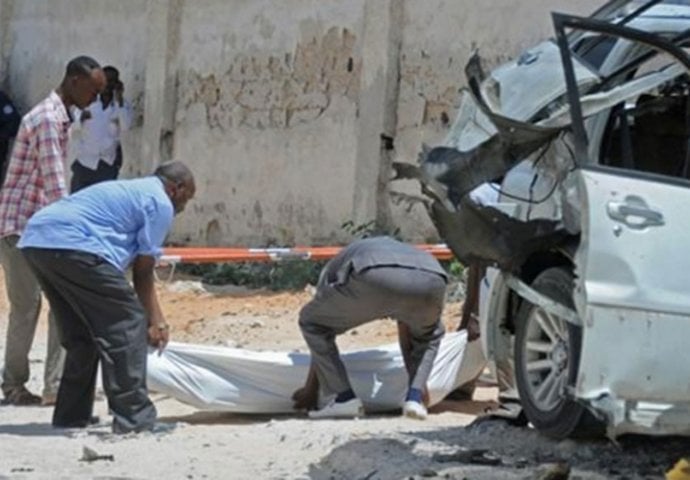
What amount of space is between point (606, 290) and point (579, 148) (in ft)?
2.00

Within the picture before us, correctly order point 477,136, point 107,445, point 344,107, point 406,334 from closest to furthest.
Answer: point 477,136
point 107,445
point 406,334
point 344,107

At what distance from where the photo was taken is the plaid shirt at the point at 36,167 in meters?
10.5

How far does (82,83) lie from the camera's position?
1050 centimetres

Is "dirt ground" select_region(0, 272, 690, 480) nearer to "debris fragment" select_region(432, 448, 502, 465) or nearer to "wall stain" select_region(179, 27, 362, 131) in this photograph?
"debris fragment" select_region(432, 448, 502, 465)

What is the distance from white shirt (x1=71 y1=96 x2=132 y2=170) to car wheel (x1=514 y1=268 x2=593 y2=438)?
774 cm

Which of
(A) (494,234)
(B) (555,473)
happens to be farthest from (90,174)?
(B) (555,473)

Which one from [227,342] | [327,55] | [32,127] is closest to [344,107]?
[327,55]

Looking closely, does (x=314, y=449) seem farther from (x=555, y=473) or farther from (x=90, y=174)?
(x=90, y=174)

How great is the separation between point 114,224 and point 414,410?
1.89 metres

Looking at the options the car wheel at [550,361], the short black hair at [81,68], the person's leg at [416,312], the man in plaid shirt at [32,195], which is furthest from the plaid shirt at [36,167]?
the car wheel at [550,361]

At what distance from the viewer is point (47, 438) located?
948 centimetres

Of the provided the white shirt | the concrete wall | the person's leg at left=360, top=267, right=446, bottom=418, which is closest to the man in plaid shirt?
the person's leg at left=360, top=267, right=446, bottom=418

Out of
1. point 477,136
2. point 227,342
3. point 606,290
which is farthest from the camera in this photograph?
point 227,342

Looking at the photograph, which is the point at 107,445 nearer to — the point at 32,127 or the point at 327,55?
the point at 32,127
